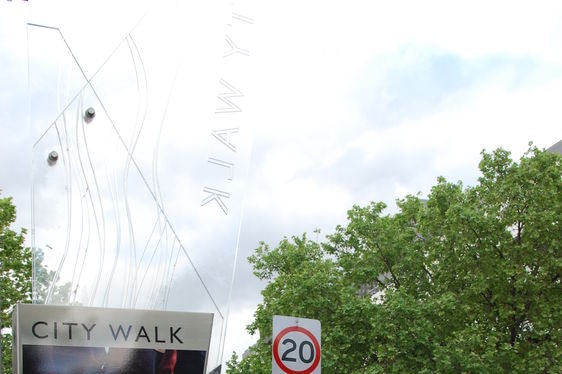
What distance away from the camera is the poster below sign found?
33.3 feet

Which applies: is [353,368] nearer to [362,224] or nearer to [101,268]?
[362,224]

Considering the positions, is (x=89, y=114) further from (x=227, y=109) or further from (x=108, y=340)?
(x=108, y=340)

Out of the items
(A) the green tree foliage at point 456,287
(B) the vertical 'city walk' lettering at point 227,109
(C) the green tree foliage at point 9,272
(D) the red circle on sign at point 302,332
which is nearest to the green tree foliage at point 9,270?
(C) the green tree foliage at point 9,272

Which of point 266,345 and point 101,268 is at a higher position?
point 266,345

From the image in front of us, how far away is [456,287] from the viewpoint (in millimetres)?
25797

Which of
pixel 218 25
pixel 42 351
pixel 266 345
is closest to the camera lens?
pixel 42 351

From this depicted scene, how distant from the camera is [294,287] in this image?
1045 inches

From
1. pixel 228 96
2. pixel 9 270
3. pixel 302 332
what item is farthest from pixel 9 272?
pixel 302 332

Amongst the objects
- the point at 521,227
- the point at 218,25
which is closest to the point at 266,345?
the point at 521,227

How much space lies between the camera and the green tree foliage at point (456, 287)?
23812 millimetres

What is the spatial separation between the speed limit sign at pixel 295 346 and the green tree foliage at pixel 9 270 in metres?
23.0

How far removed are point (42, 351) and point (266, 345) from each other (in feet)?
60.1

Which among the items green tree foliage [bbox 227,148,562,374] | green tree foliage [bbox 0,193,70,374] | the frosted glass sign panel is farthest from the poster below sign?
green tree foliage [bbox 0,193,70,374]

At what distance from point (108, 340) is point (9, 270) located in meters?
21.4
